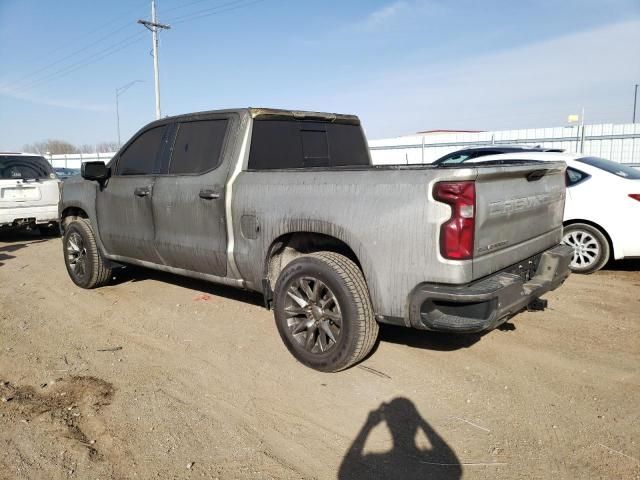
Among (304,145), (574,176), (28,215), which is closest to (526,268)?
(304,145)

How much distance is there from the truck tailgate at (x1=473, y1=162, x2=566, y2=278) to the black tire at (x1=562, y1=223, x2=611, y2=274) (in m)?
2.50

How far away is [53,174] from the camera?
33.0 ft

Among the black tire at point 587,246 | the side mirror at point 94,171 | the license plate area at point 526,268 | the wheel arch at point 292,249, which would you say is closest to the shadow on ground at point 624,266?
the black tire at point 587,246

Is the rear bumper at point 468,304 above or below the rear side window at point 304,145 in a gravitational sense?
below

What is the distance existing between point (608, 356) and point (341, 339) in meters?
2.14

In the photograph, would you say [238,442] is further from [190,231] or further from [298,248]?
[190,231]

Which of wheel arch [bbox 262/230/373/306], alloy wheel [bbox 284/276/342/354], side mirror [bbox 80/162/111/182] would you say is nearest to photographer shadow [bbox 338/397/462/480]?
alloy wheel [bbox 284/276/342/354]

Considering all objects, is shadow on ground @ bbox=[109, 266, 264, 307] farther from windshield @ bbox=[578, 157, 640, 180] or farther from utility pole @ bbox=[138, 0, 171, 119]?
utility pole @ bbox=[138, 0, 171, 119]

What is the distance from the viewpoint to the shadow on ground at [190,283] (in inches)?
221

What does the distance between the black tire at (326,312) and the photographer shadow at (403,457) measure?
56 cm

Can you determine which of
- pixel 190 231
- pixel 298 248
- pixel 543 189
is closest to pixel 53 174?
pixel 190 231

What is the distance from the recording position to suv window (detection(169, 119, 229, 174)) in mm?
4398

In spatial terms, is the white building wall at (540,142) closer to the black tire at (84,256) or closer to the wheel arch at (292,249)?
the black tire at (84,256)

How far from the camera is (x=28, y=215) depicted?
9.44m
